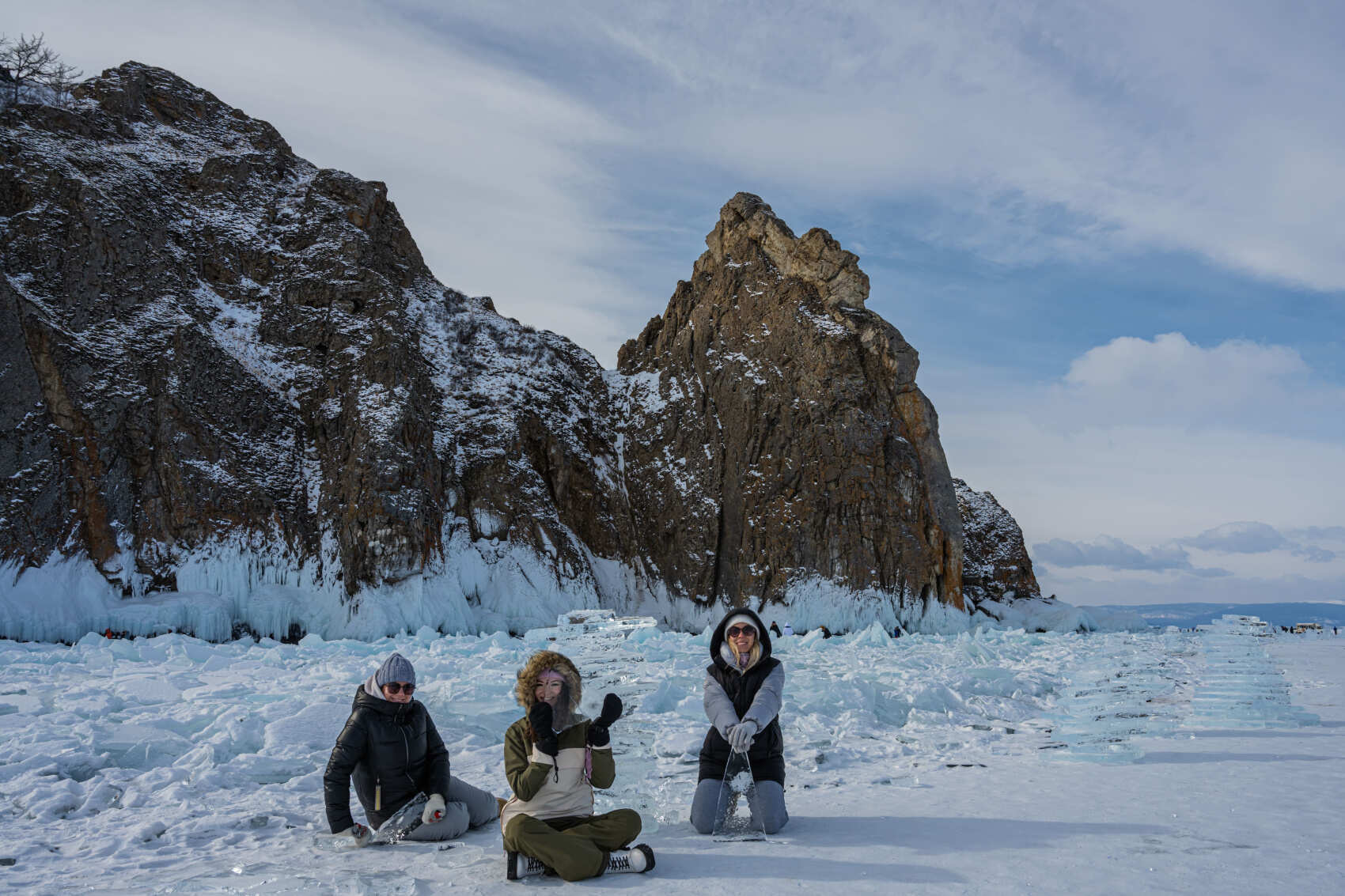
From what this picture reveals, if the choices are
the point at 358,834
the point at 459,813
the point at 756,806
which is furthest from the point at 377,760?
the point at 756,806

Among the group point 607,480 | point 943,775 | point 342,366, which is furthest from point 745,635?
point 607,480

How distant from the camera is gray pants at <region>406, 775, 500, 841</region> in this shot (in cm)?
575

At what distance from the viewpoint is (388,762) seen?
5.62 m

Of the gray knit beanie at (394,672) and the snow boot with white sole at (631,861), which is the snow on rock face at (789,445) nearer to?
the gray knit beanie at (394,672)

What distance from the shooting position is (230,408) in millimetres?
32125

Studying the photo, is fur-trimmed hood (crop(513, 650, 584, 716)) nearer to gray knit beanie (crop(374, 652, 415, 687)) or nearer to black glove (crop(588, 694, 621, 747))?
black glove (crop(588, 694, 621, 747))

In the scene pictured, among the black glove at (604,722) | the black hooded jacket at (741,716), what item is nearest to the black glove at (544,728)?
the black glove at (604,722)

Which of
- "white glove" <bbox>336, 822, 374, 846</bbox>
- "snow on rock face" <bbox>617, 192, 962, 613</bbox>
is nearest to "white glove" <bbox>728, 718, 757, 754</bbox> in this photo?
"white glove" <bbox>336, 822, 374, 846</bbox>

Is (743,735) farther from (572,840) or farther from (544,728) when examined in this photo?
(544,728)

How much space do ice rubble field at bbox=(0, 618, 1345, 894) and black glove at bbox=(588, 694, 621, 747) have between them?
739 millimetres

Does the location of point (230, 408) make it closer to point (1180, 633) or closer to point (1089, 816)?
point (1089, 816)

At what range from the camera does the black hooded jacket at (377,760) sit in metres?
5.50

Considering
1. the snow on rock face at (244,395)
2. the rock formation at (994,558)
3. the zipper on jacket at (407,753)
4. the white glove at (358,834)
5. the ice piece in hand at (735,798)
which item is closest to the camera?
the white glove at (358,834)

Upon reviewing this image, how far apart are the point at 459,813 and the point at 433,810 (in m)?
0.25
